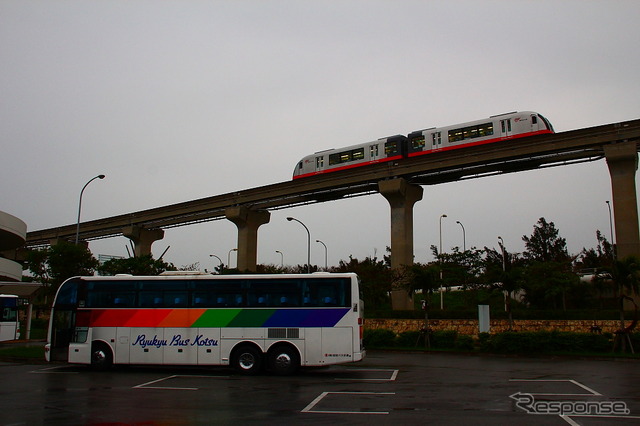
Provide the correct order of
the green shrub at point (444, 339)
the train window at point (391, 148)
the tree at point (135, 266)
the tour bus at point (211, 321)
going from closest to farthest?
the tour bus at point (211, 321) → the green shrub at point (444, 339) → the tree at point (135, 266) → the train window at point (391, 148)

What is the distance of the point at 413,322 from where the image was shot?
35250 millimetres

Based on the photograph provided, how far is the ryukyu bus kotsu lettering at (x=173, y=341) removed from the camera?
58.6 ft

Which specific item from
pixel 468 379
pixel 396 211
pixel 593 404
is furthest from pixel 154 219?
pixel 593 404

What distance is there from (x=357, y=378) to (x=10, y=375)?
1094 centimetres

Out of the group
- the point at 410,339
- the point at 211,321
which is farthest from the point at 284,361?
the point at 410,339

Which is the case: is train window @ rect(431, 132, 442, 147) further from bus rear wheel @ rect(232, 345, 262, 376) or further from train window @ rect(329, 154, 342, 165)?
bus rear wheel @ rect(232, 345, 262, 376)

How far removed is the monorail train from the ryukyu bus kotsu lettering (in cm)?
2663

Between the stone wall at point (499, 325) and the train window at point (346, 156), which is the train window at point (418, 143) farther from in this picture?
the stone wall at point (499, 325)

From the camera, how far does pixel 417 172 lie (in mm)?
40312

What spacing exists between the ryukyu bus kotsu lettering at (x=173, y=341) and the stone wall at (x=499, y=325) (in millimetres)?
17477

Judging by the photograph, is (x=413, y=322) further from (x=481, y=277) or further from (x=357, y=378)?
(x=357, y=378)

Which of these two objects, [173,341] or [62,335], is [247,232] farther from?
[173,341]

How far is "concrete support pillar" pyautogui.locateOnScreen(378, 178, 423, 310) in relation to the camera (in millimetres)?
40906

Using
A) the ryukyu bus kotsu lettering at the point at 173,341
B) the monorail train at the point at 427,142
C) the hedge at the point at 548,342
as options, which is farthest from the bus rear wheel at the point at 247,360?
the monorail train at the point at 427,142
